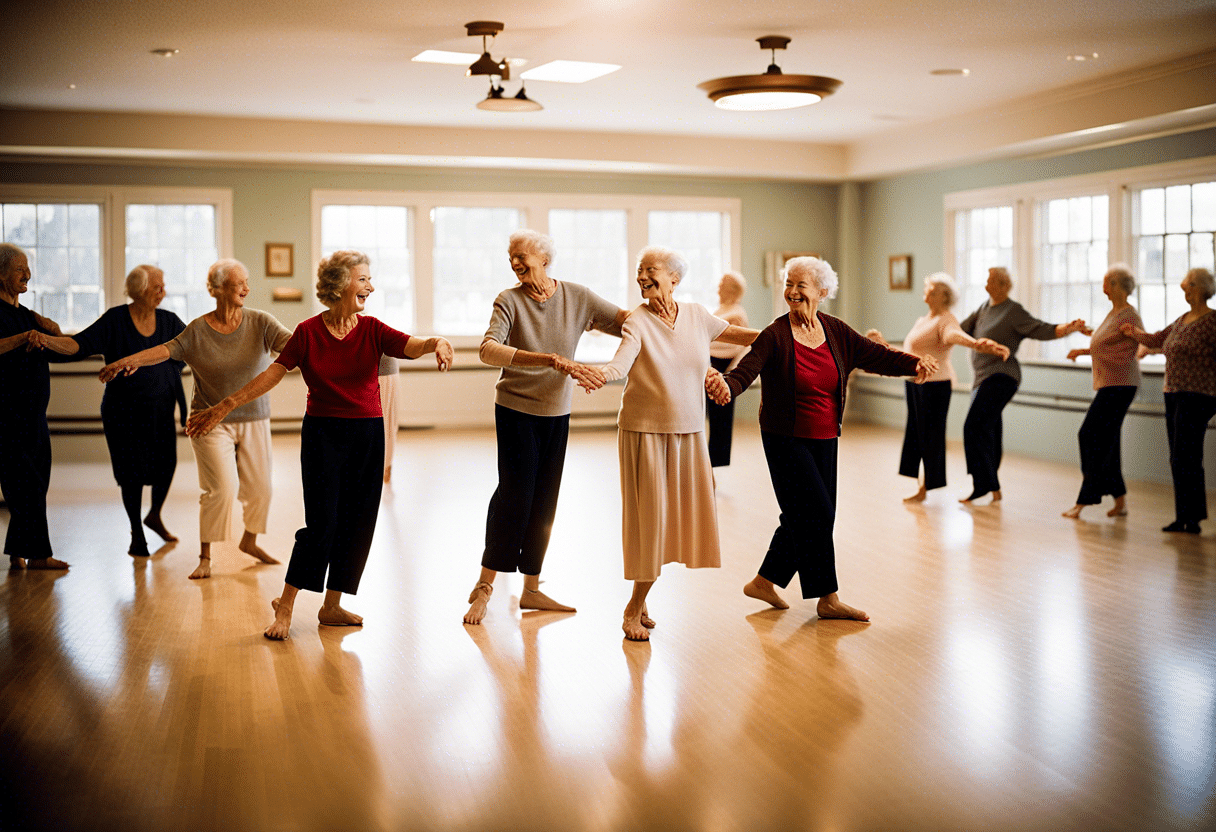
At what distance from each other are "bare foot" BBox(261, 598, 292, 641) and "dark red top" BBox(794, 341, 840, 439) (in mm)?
2066

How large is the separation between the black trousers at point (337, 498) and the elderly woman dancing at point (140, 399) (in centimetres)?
182

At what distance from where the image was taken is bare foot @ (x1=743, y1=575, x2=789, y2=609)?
15.8 feet

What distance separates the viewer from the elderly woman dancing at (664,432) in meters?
4.13

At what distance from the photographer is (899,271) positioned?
39.4 ft

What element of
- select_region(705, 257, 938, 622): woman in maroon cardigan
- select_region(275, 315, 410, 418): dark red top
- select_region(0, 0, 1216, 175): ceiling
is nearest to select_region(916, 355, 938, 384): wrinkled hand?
select_region(705, 257, 938, 622): woman in maroon cardigan

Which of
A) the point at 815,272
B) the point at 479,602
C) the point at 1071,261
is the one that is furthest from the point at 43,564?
the point at 1071,261

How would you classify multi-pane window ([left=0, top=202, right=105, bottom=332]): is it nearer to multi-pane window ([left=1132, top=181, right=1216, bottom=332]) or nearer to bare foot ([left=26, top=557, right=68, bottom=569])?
bare foot ([left=26, top=557, right=68, bottom=569])

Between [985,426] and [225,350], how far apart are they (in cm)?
470

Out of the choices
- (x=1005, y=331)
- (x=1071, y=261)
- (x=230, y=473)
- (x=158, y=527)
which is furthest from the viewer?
(x=1071, y=261)

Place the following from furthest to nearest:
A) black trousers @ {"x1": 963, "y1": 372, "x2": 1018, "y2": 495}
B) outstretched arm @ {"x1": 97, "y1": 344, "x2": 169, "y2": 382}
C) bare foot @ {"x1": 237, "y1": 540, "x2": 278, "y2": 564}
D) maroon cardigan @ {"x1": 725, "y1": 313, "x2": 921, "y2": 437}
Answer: black trousers @ {"x1": 963, "y1": 372, "x2": 1018, "y2": 495}, bare foot @ {"x1": 237, "y1": 540, "x2": 278, "y2": 564}, outstretched arm @ {"x1": 97, "y1": 344, "x2": 169, "y2": 382}, maroon cardigan @ {"x1": 725, "y1": 313, "x2": 921, "y2": 437}

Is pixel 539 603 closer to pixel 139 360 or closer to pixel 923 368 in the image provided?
pixel 923 368

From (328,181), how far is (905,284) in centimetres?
600

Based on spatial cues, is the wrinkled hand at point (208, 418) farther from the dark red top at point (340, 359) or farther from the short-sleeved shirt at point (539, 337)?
the short-sleeved shirt at point (539, 337)

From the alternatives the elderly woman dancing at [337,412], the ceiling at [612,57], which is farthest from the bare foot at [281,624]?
the ceiling at [612,57]
